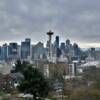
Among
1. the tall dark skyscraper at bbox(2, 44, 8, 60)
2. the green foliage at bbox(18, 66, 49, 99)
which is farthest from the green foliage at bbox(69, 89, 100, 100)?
the tall dark skyscraper at bbox(2, 44, 8, 60)

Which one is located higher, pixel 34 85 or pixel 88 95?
pixel 34 85

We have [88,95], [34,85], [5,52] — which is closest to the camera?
[88,95]

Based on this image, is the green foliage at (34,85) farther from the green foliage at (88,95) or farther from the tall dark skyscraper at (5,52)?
the tall dark skyscraper at (5,52)

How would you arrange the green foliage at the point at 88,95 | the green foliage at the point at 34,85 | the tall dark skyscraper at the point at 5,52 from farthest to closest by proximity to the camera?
the tall dark skyscraper at the point at 5,52 < the green foliage at the point at 34,85 < the green foliage at the point at 88,95

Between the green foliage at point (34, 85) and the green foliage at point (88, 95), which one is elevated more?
the green foliage at point (34, 85)

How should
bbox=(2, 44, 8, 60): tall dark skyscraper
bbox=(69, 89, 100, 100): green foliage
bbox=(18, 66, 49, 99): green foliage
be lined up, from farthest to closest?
bbox=(2, 44, 8, 60): tall dark skyscraper, bbox=(18, 66, 49, 99): green foliage, bbox=(69, 89, 100, 100): green foliage

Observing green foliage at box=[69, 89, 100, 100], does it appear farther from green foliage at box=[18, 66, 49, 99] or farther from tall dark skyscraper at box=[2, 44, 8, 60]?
tall dark skyscraper at box=[2, 44, 8, 60]

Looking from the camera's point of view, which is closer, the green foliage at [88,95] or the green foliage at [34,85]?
the green foliage at [88,95]

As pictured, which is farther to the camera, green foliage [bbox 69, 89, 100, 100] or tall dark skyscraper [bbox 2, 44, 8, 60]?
tall dark skyscraper [bbox 2, 44, 8, 60]

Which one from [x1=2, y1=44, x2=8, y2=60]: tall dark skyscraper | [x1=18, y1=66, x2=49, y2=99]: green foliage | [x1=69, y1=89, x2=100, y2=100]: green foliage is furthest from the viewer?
[x1=2, y1=44, x2=8, y2=60]: tall dark skyscraper

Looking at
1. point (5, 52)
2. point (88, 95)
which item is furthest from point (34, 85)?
point (5, 52)

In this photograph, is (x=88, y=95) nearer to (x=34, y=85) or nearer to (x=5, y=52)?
(x=34, y=85)

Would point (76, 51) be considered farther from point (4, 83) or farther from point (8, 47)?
point (4, 83)

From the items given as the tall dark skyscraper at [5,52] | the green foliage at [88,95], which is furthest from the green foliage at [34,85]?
the tall dark skyscraper at [5,52]
